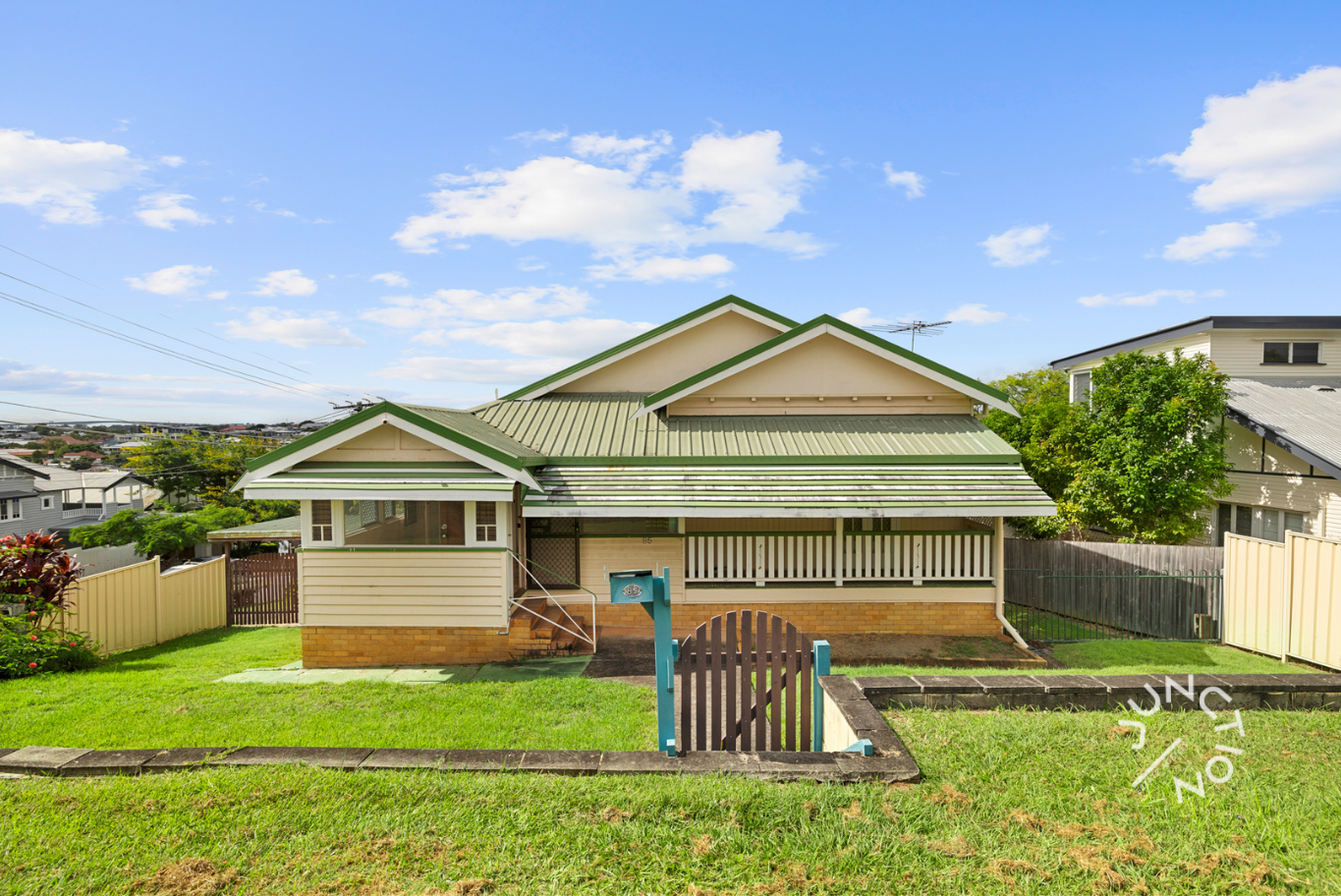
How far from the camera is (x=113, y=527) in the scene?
2998 centimetres

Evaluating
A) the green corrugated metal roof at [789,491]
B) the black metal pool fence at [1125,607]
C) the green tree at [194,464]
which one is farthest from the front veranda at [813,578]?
the green tree at [194,464]

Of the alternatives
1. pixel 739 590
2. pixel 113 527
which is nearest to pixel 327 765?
pixel 739 590

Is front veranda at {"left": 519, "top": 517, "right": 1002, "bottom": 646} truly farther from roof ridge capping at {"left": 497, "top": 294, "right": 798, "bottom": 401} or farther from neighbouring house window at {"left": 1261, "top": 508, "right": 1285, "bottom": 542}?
neighbouring house window at {"left": 1261, "top": 508, "right": 1285, "bottom": 542}

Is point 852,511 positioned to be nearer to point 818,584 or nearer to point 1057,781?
point 818,584

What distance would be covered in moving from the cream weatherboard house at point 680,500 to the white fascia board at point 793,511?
0.03 meters

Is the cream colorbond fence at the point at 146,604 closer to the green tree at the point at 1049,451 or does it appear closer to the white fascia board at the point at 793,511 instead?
the white fascia board at the point at 793,511

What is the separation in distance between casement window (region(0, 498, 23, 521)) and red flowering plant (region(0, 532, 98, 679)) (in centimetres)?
4044

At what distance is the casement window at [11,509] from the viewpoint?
130 ft

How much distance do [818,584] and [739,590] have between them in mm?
1386

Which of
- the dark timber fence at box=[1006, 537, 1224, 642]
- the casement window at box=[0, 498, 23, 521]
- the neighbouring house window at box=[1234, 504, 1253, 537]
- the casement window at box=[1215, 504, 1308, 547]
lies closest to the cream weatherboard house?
the dark timber fence at box=[1006, 537, 1224, 642]

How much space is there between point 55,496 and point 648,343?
54053 millimetres

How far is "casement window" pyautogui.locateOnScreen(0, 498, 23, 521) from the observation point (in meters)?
39.6

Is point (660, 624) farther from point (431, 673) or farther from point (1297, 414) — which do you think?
point (1297, 414)

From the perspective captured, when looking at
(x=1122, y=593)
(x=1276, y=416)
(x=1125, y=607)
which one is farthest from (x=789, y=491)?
(x=1276, y=416)
